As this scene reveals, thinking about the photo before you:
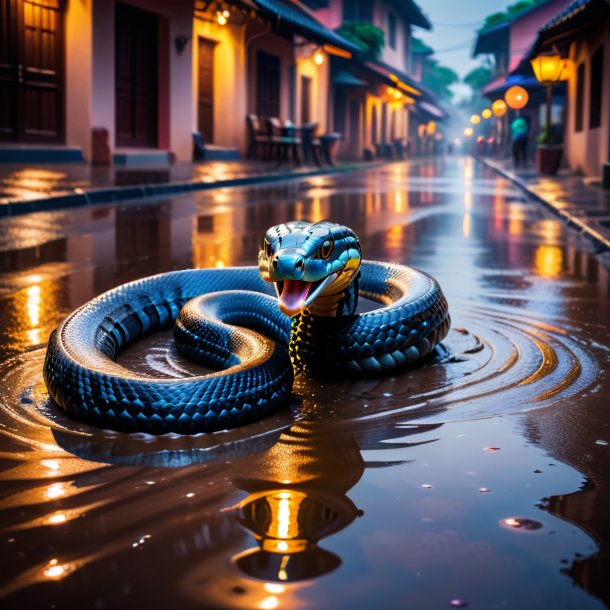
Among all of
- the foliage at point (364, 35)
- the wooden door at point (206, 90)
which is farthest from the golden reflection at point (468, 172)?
the foliage at point (364, 35)

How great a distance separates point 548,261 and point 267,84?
866 inches

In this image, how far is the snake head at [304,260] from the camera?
2.81m

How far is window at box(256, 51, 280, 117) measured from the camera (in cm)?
2725

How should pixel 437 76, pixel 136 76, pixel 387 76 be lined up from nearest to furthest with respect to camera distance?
pixel 136 76, pixel 387 76, pixel 437 76

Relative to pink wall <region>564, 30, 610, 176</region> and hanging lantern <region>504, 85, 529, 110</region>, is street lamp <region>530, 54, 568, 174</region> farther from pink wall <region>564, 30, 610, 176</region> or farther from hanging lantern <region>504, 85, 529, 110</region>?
hanging lantern <region>504, 85, 529, 110</region>

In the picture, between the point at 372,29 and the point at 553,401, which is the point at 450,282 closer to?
the point at 553,401

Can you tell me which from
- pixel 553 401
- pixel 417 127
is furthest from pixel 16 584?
pixel 417 127

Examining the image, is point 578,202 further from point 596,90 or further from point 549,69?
point 549,69

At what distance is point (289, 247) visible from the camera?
2.85m

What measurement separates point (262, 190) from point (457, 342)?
39.9ft

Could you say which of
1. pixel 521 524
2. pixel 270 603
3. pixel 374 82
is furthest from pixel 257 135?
pixel 270 603

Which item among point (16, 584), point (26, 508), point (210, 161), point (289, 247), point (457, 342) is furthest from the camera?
point (210, 161)

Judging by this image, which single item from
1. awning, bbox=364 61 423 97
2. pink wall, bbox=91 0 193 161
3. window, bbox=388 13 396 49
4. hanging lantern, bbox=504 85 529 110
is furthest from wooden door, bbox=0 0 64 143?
window, bbox=388 13 396 49

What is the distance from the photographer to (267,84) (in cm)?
2809
